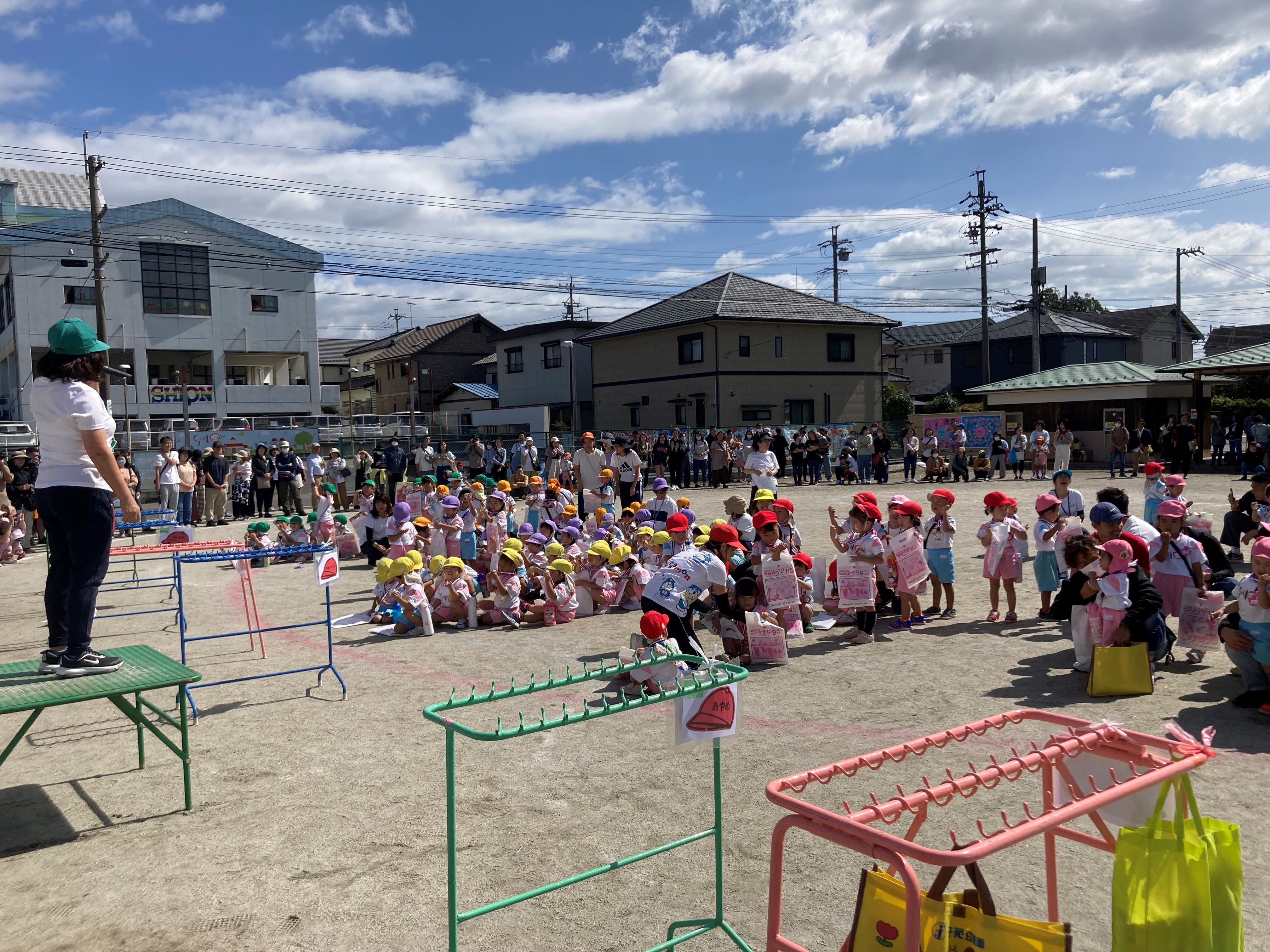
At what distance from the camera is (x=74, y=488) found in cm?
460

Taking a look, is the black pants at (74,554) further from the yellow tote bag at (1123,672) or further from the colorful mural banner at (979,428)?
the colorful mural banner at (979,428)

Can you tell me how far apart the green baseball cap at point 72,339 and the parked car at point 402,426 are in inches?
1072

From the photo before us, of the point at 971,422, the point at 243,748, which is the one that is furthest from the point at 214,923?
the point at 971,422

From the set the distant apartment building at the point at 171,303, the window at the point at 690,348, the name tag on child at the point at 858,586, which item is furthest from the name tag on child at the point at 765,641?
the distant apartment building at the point at 171,303

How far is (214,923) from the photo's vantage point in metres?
3.88

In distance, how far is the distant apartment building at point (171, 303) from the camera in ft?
126

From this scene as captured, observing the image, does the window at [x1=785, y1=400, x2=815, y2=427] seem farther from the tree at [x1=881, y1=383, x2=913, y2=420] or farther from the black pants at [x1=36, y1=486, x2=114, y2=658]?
the black pants at [x1=36, y1=486, x2=114, y2=658]

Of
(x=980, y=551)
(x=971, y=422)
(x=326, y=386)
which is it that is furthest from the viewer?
(x=326, y=386)

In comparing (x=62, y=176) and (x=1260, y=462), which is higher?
(x=62, y=176)

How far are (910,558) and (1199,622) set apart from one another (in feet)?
8.49

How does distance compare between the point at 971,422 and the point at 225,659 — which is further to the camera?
the point at 971,422

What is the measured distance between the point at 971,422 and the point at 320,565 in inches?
1158

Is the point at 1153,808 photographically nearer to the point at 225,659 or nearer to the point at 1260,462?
the point at 225,659

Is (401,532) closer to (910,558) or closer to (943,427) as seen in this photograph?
(910,558)
